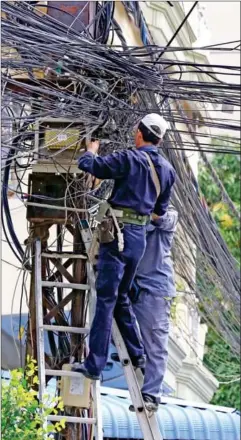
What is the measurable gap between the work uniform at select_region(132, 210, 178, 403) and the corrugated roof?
13.3 ft

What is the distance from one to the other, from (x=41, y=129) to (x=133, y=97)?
2.88ft

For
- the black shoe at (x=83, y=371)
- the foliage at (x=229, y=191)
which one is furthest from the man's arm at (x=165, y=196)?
the foliage at (x=229, y=191)

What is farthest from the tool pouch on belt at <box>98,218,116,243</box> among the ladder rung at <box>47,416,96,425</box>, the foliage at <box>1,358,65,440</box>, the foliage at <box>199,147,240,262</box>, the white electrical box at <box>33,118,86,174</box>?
the foliage at <box>199,147,240,262</box>

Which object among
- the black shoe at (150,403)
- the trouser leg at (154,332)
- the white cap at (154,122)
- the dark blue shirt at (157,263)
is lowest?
the black shoe at (150,403)

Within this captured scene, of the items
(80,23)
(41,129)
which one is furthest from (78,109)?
(80,23)

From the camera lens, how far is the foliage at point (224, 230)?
96.1 feet

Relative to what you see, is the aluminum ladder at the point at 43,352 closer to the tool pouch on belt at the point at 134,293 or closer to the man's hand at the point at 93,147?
the tool pouch on belt at the point at 134,293

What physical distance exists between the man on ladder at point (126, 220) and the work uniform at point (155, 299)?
1.41 feet

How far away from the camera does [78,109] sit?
1227cm

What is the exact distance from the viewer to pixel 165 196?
464 inches

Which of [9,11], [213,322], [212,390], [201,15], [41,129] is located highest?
[201,15]

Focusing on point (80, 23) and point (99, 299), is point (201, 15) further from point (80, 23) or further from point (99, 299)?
point (99, 299)

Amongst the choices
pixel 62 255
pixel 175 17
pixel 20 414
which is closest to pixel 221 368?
pixel 175 17

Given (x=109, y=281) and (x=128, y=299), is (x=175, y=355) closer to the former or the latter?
(x=128, y=299)
